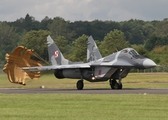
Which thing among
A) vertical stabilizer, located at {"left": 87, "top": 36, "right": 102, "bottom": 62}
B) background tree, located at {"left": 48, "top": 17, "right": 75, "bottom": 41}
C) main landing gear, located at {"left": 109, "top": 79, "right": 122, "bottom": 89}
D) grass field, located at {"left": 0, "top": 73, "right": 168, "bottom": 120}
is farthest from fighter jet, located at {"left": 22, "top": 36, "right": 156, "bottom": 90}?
background tree, located at {"left": 48, "top": 17, "right": 75, "bottom": 41}

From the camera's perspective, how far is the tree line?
77250mm

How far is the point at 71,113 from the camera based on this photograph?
61.0 feet

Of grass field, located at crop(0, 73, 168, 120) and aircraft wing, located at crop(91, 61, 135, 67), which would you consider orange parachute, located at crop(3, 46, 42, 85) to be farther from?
grass field, located at crop(0, 73, 168, 120)

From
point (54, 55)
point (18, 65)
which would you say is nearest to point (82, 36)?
point (54, 55)

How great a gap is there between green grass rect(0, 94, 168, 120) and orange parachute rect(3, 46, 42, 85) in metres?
13.6

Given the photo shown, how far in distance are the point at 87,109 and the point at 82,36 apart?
7233cm

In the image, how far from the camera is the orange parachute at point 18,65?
1470 inches

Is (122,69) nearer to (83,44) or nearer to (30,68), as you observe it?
(30,68)

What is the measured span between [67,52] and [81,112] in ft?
199

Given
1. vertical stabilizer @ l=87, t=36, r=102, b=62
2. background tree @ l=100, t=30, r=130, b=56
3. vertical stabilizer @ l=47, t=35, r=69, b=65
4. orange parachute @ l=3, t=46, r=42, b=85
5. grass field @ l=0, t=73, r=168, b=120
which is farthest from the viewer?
background tree @ l=100, t=30, r=130, b=56

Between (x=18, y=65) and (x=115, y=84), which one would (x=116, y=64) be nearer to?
(x=115, y=84)

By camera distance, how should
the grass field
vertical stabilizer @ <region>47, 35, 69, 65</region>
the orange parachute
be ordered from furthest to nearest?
vertical stabilizer @ <region>47, 35, 69, 65</region> → the orange parachute → the grass field

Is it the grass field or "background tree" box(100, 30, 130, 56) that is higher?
"background tree" box(100, 30, 130, 56)

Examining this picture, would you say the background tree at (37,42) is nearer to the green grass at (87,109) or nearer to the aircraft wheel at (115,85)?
the aircraft wheel at (115,85)
